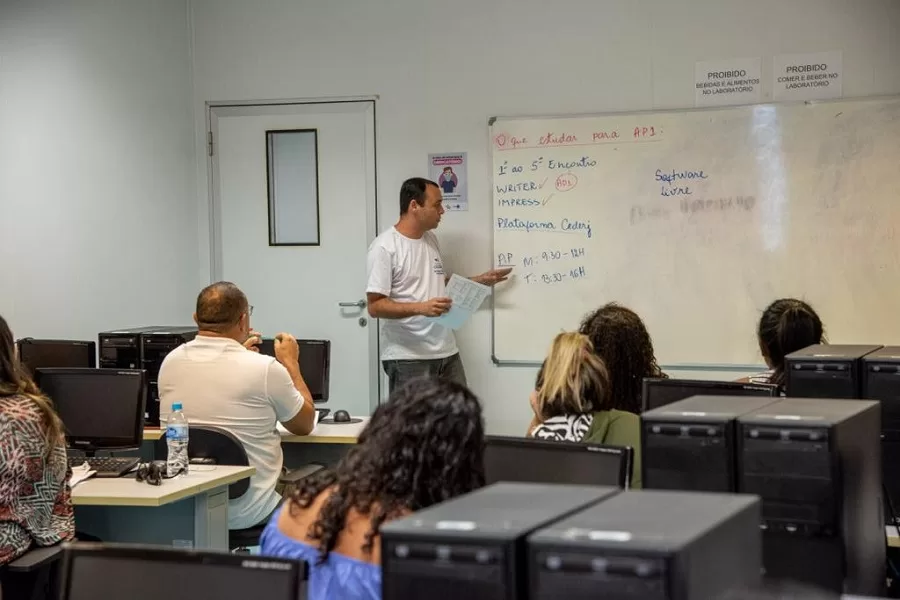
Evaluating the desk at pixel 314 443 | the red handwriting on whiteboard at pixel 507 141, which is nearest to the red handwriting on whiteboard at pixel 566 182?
the red handwriting on whiteboard at pixel 507 141

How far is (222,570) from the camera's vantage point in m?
1.44

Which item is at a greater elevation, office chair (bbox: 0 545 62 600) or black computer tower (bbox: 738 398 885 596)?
black computer tower (bbox: 738 398 885 596)

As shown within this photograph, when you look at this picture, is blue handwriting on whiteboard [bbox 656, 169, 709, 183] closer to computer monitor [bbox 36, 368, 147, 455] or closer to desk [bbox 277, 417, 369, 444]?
desk [bbox 277, 417, 369, 444]

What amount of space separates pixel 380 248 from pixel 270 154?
111cm

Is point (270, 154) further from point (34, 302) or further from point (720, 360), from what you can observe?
point (720, 360)

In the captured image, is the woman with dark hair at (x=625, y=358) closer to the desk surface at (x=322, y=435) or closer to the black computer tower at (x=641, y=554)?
the desk surface at (x=322, y=435)

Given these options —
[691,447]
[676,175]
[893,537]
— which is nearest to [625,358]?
[893,537]

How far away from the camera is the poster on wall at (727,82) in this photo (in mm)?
5281

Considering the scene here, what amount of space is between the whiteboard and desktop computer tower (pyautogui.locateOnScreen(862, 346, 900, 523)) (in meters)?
2.86

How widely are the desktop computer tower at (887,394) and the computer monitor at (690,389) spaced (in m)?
0.31

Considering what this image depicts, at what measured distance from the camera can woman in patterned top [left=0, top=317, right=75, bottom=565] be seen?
9.65 ft

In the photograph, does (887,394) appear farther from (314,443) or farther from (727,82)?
(727,82)

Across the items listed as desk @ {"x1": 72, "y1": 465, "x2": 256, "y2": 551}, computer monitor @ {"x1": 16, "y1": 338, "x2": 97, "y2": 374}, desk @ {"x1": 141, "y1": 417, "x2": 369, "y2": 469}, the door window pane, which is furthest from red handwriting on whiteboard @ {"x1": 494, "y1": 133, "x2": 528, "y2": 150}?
desk @ {"x1": 72, "y1": 465, "x2": 256, "y2": 551}

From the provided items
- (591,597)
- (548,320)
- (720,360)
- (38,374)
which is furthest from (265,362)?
(591,597)
